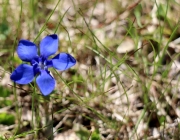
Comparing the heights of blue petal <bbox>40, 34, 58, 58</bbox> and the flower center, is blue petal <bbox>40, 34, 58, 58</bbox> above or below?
above

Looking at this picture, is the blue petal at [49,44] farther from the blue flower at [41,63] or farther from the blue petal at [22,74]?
the blue petal at [22,74]

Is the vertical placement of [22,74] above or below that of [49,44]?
below

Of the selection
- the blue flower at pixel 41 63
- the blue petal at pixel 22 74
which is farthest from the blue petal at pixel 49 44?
the blue petal at pixel 22 74

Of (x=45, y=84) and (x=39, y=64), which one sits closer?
(x=45, y=84)

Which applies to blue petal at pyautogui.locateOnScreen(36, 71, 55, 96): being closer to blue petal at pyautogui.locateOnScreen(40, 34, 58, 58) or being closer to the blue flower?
the blue flower

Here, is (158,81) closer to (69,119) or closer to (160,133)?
(160,133)

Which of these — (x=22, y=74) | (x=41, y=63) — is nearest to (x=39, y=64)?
(x=41, y=63)

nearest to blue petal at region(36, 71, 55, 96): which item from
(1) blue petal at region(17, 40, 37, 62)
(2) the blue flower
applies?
(2) the blue flower

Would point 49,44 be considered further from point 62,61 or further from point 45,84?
point 45,84
